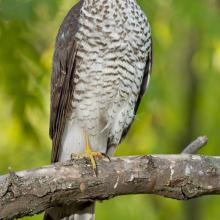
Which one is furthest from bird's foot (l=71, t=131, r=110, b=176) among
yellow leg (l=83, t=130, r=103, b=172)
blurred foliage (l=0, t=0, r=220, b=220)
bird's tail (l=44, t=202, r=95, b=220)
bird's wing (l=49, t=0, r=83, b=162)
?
blurred foliage (l=0, t=0, r=220, b=220)

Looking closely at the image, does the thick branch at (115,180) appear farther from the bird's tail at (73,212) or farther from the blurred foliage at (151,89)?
the blurred foliage at (151,89)

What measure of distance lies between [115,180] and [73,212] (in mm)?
694

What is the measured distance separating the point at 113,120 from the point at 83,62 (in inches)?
17.3

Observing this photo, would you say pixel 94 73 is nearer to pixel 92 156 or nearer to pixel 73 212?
pixel 92 156

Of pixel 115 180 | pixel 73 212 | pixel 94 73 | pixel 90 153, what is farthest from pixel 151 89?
pixel 115 180

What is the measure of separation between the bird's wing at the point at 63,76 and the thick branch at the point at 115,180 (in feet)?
2.11

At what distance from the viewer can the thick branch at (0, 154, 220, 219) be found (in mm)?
3775

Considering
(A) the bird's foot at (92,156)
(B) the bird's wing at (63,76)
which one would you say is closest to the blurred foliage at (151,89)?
(B) the bird's wing at (63,76)

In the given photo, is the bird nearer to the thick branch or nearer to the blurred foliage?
the blurred foliage

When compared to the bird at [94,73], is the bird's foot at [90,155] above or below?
below

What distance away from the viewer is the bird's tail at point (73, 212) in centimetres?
447

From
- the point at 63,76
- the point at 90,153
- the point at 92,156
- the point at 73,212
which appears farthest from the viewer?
the point at 63,76

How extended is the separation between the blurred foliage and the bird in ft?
0.63

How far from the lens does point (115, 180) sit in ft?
13.3
